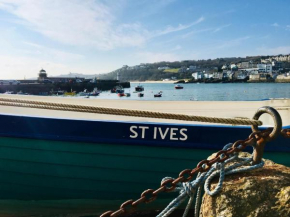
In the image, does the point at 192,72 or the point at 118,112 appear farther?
the point at 192,72

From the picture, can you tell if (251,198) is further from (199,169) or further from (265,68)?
(265,68)

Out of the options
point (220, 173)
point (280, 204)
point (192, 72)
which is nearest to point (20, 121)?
point (220, 173)

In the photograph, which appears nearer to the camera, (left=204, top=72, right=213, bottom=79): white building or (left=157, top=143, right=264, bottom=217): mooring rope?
(left=157, top=143, right=264, bottom=217): mooring rope

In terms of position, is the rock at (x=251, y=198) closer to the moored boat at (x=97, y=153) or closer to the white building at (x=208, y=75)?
the moored boat at (x=97, y=153)

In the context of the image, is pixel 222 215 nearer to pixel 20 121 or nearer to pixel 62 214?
pixel 20 121

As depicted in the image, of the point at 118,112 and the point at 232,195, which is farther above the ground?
the point at 118,112

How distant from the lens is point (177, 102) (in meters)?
6.75

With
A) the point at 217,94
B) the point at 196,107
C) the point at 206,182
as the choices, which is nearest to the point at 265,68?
the point at 217,94

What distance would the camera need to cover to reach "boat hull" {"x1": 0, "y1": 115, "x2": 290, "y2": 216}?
4.23 meters

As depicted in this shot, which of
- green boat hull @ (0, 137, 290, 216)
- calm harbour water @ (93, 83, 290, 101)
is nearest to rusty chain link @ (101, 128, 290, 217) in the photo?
green boat hull @ (0, 137, 290, 216)

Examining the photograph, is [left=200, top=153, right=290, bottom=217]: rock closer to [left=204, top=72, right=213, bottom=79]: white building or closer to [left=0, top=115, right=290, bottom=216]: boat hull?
[left=0, top=115, right=290, bottom=216]: boat hull

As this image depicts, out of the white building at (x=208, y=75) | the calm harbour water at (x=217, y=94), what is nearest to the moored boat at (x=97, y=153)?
the calm harbour water at (x=217, y=94)

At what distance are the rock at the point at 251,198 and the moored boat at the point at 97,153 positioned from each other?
2284mm

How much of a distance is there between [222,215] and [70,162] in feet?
10.1
